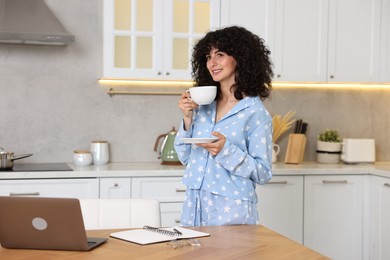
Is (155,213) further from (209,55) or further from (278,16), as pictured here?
(278,16)

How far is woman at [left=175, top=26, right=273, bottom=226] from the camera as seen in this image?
2355 mm

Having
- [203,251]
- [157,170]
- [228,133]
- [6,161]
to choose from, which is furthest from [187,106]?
[6,161]

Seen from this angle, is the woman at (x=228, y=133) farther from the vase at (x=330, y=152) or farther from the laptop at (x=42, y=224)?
the vase at (x=330, y=152)

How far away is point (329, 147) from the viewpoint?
4512 millimetres

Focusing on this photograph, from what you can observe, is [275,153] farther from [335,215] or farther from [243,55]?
[243,55]

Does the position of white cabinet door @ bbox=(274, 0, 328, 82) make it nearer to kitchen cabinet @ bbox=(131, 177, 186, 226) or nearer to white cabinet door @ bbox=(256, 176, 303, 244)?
white cabinet door @ bbox=(256, 176, 303, 244)

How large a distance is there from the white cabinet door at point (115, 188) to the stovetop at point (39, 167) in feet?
0.79

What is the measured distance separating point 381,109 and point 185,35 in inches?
68.4

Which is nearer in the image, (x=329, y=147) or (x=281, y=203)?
(x=281, y=203)

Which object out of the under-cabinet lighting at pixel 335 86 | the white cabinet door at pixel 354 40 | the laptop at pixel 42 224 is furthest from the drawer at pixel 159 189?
the laptop at pixel 42 224

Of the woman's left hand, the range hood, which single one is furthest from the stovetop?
the woman's left hand

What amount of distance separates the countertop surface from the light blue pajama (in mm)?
1316

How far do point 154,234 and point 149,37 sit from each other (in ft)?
7.66

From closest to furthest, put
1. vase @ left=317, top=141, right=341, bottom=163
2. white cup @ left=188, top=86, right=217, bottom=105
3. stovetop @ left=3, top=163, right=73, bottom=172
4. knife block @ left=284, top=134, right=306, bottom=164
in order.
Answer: white cup @ left=188, top=86, right=217, bottom=105
stovetop @ left=3, top=163, right=73, bottom=172
knife block @ left=284, top=134, right=306, bottom=164
vase @ left=317, top=141, right=341, bottom=163
